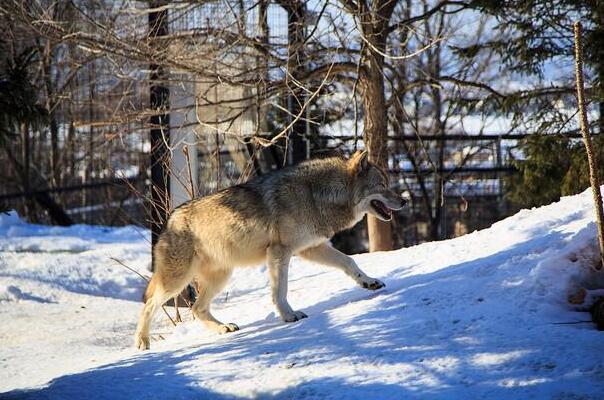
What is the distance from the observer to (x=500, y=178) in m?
14.5

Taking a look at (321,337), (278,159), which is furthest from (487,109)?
(321,337)

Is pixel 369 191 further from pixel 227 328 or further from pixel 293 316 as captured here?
pixel 227 328

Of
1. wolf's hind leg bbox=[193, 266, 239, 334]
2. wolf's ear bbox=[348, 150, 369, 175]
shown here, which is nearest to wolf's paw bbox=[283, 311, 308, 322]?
wolf's hind leg bbox=[193, 266, 239, 334]

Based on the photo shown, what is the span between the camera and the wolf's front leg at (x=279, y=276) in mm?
6391

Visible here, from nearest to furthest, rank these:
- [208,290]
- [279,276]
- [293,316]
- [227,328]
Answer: [293,316] → [279,276] → [227,328] → [208,290]

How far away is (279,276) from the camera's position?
650cm

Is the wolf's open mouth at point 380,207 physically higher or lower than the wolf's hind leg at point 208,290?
higher

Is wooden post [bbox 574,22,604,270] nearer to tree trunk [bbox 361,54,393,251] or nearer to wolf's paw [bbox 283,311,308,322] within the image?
wolf's paw [bbox 283,311,308,322]

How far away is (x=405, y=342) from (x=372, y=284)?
159 cm

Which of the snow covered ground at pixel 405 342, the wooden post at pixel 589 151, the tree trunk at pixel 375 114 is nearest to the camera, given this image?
the snow covered ground at pixel 405 342

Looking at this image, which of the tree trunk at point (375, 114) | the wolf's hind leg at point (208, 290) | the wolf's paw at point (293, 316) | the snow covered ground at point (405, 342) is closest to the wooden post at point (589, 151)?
the snow covered ground at point (405, 342)

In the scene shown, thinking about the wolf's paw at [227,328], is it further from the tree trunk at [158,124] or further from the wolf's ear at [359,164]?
the tree trunk at [158,124]

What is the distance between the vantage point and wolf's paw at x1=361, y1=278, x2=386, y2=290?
6552 mm

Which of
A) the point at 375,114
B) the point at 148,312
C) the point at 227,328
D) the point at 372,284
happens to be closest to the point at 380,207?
the point at 372,284
